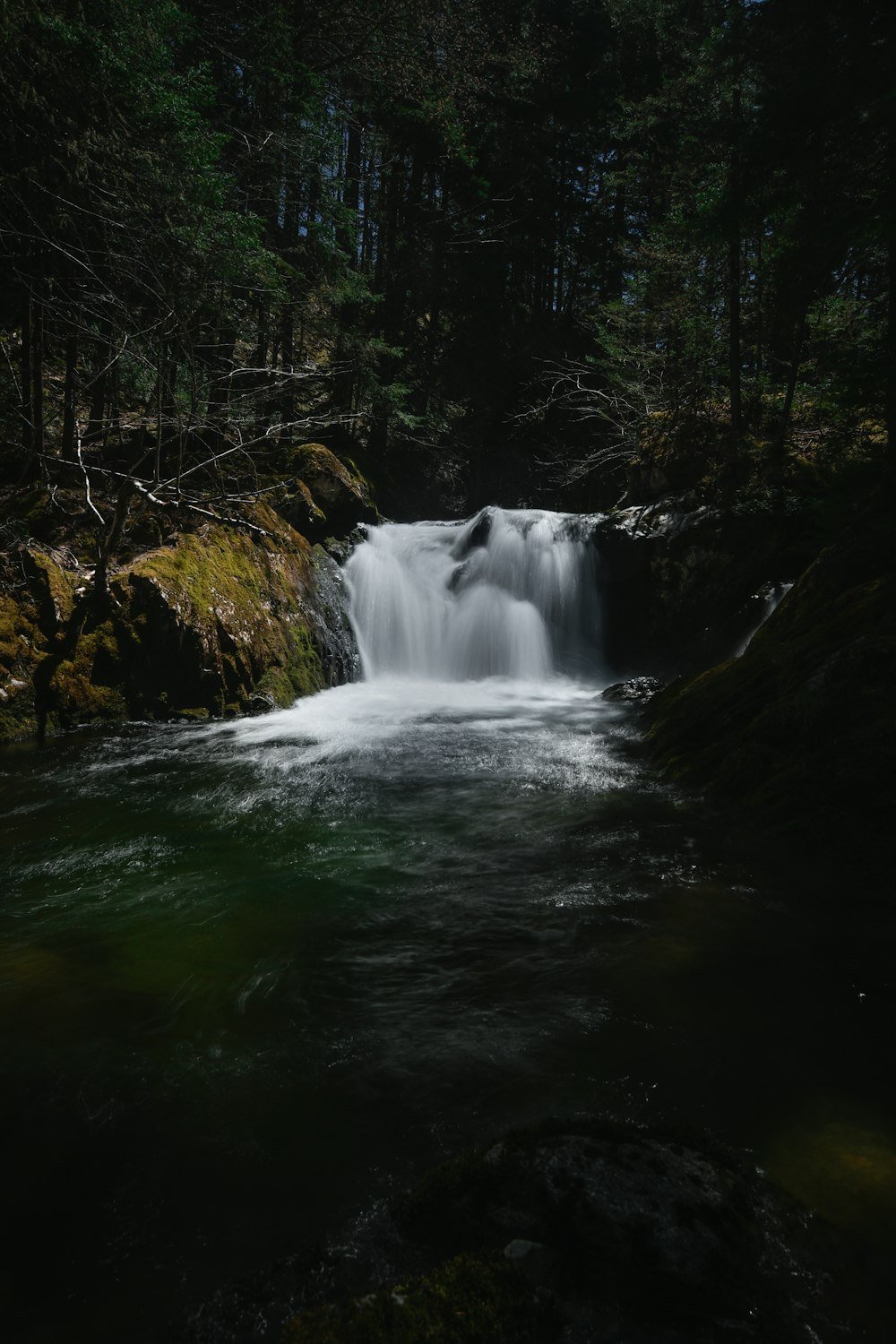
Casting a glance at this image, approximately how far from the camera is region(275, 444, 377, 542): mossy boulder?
13.7 m

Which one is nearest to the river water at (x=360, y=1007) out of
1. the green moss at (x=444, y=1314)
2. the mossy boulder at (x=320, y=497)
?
the green moss at (x=444, y=1314)

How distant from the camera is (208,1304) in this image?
5.63 ft

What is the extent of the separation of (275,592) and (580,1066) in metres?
9.89

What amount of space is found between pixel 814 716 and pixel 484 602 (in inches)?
402

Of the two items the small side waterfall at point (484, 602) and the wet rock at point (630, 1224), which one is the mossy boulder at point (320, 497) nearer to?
the small side waterfall at point (484, 602)

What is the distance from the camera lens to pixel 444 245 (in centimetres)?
2281

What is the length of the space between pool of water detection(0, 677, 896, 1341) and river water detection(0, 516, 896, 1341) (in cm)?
1

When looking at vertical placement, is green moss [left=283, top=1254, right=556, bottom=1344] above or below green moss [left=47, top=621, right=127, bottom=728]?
below

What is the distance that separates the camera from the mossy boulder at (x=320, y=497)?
13727mm

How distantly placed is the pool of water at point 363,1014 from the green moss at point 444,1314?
0.39 m

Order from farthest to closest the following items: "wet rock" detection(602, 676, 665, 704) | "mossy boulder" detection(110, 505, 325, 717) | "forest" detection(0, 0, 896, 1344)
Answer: "wet rock" detection(602, 676, 665, 704) < "mossy boulder" detection(110, 505, 325, 717) < "forest" detection(0, 0, 896, 1344)

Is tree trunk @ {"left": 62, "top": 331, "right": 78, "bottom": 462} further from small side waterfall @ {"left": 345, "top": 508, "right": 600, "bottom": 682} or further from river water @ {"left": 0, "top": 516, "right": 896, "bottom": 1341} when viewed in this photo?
river water @ {"left": 0, "top": 516, "right": 896, "bottom": 1341}

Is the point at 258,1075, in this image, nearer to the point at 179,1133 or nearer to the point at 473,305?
the point at 179,1133

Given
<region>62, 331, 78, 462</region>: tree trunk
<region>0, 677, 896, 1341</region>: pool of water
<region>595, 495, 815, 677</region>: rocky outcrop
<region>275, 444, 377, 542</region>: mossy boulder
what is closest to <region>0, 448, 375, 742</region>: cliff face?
<region>62, 331, 78, 462</region>: tree trunk
